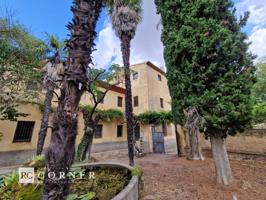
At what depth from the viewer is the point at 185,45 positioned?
6.11 metres

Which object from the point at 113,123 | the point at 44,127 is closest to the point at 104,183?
the point at 44,127

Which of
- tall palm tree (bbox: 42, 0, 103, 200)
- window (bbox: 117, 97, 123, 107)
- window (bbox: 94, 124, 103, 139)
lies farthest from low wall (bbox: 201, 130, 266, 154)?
window (bbox: 117, 97, 123, 107)

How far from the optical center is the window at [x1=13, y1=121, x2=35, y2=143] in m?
12.2

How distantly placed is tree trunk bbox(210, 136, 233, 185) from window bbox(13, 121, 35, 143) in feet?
39.6

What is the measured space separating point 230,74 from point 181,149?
7425 millimetres

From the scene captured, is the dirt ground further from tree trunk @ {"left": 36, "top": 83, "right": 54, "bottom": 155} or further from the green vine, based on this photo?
the green vine

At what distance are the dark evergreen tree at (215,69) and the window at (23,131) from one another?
437 inches

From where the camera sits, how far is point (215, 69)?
5895 millimetres

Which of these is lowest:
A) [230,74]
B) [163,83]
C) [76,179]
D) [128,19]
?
[76,179]

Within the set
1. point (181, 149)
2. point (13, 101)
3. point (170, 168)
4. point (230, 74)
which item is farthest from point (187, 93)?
point (13, 101)

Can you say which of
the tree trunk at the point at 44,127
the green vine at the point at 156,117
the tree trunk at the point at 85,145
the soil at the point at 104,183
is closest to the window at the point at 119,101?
the green vine at the point at 156,117

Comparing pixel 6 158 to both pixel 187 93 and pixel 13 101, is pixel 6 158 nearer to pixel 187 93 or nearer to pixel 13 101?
pixel 13 101

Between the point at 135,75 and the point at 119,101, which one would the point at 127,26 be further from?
the point at 135,75

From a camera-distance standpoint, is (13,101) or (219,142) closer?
(219,142)
